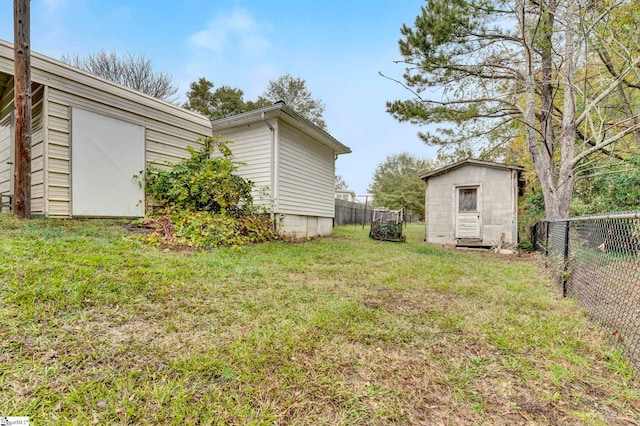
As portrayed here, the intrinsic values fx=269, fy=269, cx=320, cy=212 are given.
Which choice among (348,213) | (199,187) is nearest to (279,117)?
(199,187)

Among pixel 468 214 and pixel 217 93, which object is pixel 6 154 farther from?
pixel 217 93

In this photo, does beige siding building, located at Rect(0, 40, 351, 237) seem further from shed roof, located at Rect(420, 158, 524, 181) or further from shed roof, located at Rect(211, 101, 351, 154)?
shed roof, located at Rect(420, 158, 524, 181)

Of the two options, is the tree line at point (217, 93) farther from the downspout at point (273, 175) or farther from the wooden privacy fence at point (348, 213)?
the downspout at point (273, 175)

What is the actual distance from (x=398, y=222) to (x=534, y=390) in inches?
288

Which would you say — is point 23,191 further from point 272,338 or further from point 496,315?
point 496,315

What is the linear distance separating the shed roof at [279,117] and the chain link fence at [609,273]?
5429 mm

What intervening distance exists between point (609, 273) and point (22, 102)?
7497mm

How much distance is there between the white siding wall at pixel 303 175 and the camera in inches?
267

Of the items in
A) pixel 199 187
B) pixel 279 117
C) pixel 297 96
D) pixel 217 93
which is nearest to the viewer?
pixel 199 187

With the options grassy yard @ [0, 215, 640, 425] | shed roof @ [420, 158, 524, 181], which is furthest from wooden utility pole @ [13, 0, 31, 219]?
shed roof @ [420, 158, 524, 181]

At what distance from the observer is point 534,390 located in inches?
60.1

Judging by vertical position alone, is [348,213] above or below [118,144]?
below

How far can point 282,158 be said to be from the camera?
6.74 meters

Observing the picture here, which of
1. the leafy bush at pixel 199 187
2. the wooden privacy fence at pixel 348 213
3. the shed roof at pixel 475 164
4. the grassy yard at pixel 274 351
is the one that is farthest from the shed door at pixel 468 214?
the leafy bush at pixel 199 187
